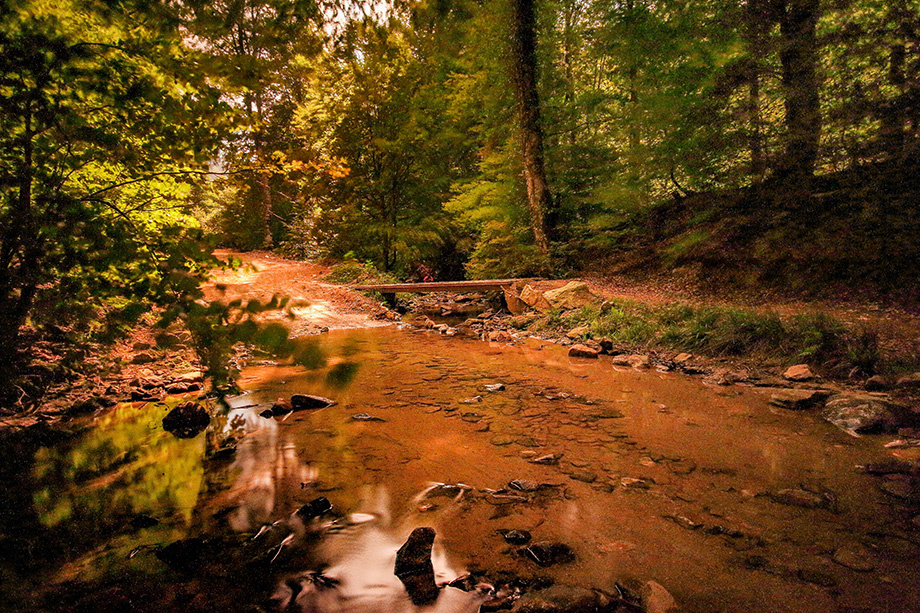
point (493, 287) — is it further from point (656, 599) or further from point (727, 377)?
point (656, 599)

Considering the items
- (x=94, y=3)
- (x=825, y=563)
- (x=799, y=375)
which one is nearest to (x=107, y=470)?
(x=94, y=3)

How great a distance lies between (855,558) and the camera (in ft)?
7.05

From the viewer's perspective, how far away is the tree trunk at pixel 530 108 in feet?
39.2

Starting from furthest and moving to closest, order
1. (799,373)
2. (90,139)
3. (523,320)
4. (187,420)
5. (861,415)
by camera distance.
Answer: (523,320) < (799,373) < (187,420) < (861,415) < (90,139)

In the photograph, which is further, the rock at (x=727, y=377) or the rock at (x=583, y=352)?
the rock at (x=583, y=352)

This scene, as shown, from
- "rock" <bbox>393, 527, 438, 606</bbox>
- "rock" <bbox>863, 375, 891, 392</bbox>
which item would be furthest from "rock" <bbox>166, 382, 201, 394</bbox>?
"rock" <bbox>863, 375, 891, 392</bbox>

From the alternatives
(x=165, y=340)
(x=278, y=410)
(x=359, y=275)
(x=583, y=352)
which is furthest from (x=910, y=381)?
(x=359, y=275)

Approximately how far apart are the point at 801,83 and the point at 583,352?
574cm

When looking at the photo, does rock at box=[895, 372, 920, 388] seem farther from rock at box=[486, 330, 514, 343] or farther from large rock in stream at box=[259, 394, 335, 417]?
large rock in stream at box=[259, 394, 335, 417]

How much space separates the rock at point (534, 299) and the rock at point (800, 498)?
267 inches

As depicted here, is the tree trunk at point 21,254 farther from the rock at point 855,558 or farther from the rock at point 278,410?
the rock at point 855,558

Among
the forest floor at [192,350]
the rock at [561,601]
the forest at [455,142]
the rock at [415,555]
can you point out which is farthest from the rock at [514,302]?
the rock at [561,601]

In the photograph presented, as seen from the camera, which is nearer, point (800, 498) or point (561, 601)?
point (561, 601)

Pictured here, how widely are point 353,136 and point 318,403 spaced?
486 inches
